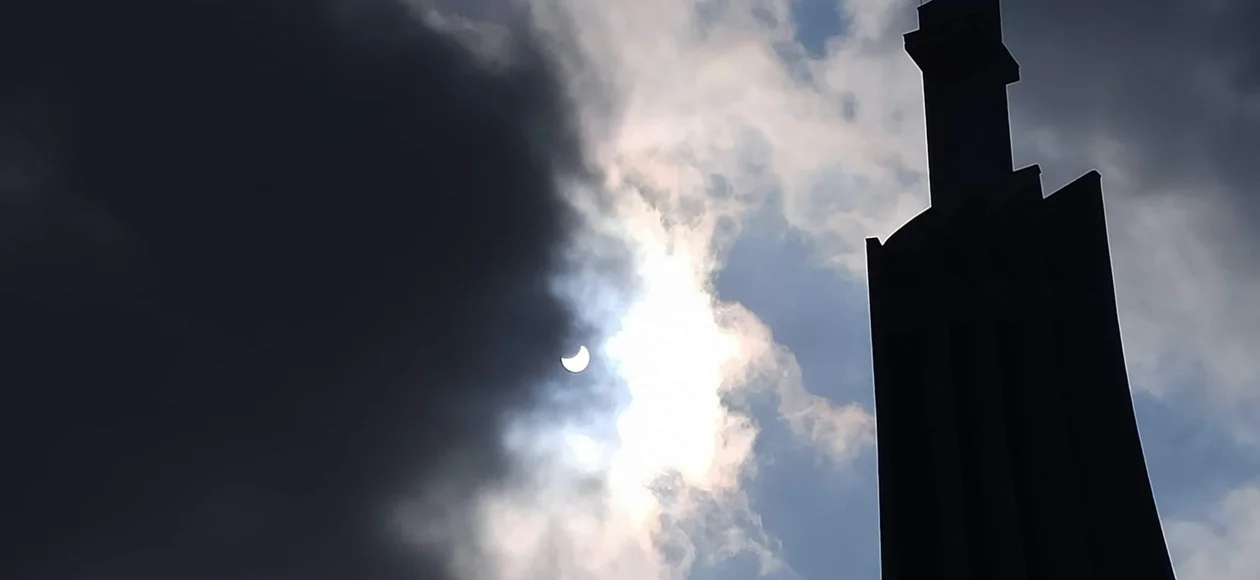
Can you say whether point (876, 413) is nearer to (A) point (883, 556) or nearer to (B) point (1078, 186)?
(A) point (883, 556)

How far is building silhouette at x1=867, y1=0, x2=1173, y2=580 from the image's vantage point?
34.9 metres

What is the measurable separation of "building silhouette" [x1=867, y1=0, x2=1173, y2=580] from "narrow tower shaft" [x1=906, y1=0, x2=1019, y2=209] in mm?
153

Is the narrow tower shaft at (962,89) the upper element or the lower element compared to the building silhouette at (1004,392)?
upper

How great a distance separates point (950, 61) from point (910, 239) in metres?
6.38

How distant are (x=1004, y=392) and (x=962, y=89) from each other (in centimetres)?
1000

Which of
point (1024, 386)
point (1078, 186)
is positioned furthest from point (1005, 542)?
point (1078, 186)

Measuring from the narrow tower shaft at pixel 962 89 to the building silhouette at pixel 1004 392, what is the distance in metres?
0.15

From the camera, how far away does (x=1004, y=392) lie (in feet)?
121

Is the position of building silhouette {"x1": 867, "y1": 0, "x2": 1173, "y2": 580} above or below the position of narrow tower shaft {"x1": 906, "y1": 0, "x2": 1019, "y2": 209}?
below

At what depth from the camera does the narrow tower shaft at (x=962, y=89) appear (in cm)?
3922

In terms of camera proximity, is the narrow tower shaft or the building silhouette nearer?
the building silhouette

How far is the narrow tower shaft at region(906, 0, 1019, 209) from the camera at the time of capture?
3922 centimetres

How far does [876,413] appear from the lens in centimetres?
3738

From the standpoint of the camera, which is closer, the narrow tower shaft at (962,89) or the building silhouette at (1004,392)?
the building silhouette at (1004,392)
